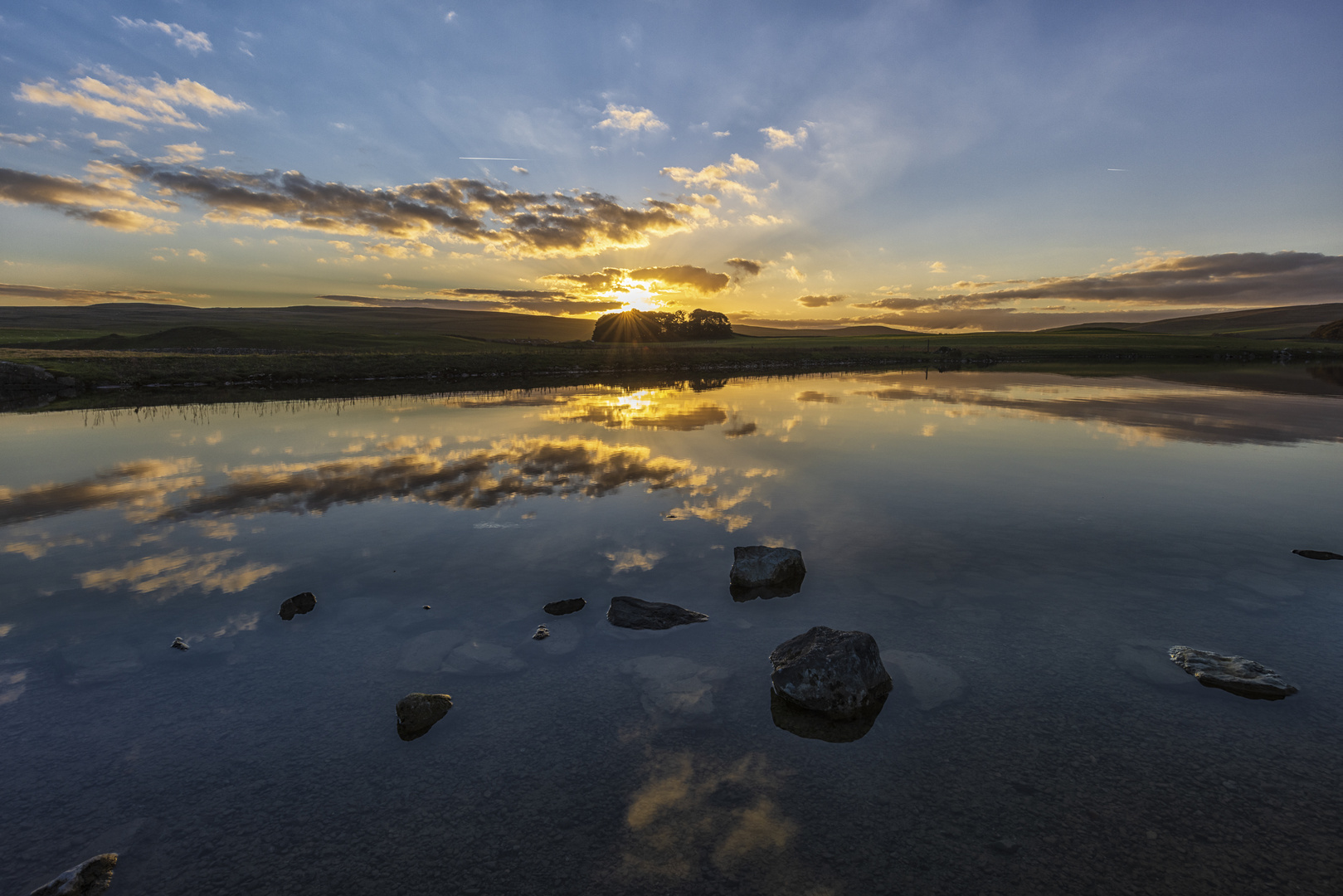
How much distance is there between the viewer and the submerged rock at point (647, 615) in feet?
27.8

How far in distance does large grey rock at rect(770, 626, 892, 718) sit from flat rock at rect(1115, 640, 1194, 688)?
311 centimetres

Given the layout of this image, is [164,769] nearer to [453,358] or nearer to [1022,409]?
[1022,409]

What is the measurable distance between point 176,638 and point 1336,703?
1417 centimetres

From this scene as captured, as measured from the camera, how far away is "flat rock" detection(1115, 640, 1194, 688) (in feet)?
23.0

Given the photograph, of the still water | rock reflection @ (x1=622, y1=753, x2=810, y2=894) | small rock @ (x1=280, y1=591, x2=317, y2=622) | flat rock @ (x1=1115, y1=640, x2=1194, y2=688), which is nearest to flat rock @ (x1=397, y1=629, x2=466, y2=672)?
the still water

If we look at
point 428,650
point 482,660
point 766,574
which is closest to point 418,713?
point 482,660

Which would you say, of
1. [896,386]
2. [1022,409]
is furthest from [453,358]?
[1022,409]

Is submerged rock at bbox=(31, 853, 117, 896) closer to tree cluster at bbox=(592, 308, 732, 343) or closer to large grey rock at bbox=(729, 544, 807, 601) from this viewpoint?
large grey rock at bbox=(729, 544, 807, 601)

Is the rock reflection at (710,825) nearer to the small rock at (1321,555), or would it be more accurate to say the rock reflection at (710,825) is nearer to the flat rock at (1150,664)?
the flat rock at (1150,664)

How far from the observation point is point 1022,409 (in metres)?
32.8

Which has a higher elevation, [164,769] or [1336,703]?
[1336,703]

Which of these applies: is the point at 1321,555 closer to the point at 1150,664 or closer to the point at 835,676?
the point at 1150,664

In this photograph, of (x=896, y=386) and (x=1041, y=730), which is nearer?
(x=1041, y=730)

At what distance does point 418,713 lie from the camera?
632cm
